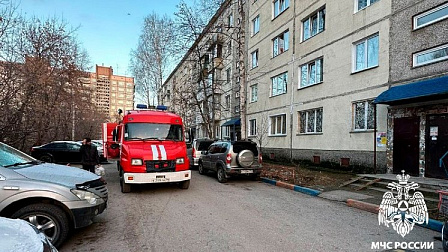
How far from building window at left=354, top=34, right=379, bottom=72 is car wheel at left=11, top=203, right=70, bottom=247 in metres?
Answer: 12.9

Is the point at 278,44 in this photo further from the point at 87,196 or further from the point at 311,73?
the point at 87,196

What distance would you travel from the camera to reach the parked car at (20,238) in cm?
207

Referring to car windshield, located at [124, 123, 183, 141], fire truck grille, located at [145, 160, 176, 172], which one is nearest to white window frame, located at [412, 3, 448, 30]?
car windshield, located at [124, 123, 183, 141]

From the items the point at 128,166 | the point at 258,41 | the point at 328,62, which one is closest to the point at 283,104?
the point at 328,62

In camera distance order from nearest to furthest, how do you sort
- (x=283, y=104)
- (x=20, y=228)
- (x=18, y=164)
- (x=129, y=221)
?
(x=20, y=228) < (x=18, y=164) < (x=129, y=221) < (x=283, y=104)

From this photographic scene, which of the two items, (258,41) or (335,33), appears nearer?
(335,33)

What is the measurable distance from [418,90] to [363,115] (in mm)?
3506

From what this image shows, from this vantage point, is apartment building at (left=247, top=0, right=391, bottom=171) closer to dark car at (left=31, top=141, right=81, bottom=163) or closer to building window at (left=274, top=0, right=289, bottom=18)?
building window at (left=274, top=0, right=289, bottom=18)

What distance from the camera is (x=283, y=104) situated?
18531 millimetres

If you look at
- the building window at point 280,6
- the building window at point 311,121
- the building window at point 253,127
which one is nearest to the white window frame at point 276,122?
the building window at point 311,121

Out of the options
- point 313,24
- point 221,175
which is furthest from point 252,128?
point 221,175

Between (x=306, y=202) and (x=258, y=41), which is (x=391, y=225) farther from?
A: (x=258, y=41)

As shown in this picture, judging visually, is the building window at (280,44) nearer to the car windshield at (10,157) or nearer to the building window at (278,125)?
the building window at (278,125)

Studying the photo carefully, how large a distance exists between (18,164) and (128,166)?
3.49m
